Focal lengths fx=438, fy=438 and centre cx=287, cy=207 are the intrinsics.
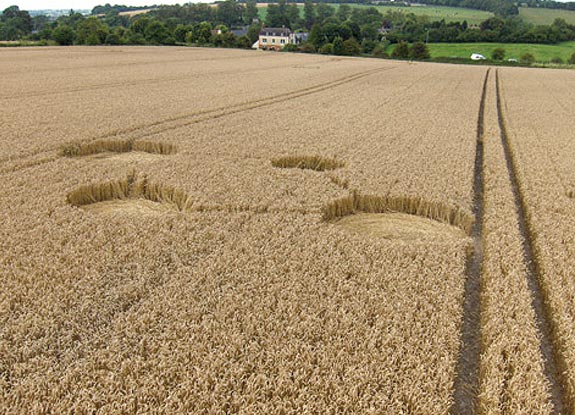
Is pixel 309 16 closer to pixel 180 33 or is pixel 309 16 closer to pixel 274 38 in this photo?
pixel 274 38

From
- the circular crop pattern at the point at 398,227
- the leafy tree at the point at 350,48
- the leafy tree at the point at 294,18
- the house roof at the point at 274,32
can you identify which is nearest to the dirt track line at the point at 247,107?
the circular crop pattern at the point at 398,227

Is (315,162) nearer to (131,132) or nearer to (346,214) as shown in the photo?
(346,214)

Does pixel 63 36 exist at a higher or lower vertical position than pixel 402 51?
higher

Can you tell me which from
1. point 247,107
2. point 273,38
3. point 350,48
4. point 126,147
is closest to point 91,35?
point 350,48

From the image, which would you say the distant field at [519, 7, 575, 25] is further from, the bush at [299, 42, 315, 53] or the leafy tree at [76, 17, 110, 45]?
the leafy tree at [76, 17, 110, 45]

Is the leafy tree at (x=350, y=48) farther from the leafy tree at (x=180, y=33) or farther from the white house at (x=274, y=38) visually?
the white house at (x=274, y=38)

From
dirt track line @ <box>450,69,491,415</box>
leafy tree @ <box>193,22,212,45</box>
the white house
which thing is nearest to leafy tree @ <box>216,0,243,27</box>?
the white house
